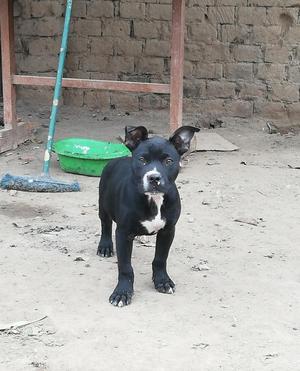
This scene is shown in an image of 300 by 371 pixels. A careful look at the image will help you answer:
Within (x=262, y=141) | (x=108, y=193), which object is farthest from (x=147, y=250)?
(x=262, y=141)

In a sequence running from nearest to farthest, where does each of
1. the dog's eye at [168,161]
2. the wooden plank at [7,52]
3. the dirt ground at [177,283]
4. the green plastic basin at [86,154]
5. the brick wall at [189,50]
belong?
the dirt ground at [177,283] → the dog's eye at [168,161] → the green plastic basin at [86,154] → the wooden plank at [7,52] → the brick wall at [189,50]

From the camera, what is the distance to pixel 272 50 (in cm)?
810

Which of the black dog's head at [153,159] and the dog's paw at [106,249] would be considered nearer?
the black dog's head at [153,159]

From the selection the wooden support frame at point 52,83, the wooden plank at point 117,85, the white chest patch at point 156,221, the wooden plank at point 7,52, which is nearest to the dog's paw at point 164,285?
the white chest patch at point 156,221

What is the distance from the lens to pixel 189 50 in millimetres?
8383

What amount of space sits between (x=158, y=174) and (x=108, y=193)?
0.71 m

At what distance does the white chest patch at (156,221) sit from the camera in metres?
3.46

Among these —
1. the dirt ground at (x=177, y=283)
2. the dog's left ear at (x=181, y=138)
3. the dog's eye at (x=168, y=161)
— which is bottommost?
the dirt ground at (x=177, y=283)

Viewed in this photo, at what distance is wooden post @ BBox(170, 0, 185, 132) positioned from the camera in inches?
255

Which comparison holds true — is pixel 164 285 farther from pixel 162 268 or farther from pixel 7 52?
pixel 7 52

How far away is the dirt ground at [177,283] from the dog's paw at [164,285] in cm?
4

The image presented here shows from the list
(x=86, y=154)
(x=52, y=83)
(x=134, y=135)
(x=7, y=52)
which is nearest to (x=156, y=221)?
(x=134, y=135)

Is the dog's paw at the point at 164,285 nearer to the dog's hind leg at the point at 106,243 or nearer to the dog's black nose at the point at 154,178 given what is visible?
the dog's hind leg at the point at 106,243

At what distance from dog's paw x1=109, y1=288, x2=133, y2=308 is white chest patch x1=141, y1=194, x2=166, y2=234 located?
350 mm
